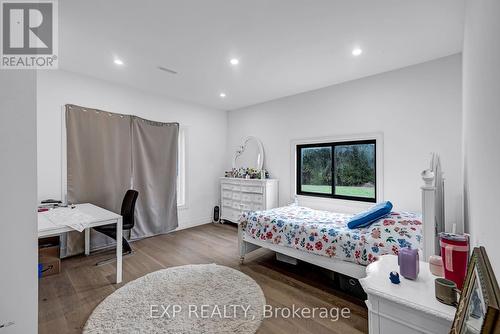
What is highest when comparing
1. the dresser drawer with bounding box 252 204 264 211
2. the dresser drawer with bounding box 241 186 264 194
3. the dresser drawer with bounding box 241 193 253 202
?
the dresser drawer with bounding box 241 186 264 194

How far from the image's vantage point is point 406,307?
1.08 metres

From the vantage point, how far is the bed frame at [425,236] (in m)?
1.37

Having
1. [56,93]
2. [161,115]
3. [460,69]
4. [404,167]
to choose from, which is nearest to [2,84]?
[56,93]

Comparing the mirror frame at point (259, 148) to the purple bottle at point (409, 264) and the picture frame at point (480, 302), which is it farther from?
the picture frame at point (480, 302)

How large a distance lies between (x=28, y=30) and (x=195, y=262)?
2978mm

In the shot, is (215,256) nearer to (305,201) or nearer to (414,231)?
(305,201)

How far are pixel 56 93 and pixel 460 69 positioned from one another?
519 centimetres

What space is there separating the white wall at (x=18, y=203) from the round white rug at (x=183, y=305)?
3.27 ft

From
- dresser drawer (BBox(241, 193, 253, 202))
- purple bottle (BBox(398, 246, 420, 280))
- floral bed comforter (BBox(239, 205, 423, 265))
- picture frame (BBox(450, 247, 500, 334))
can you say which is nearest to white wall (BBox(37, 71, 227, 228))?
dresser drawer (BBox(241, 193, 253, 202))

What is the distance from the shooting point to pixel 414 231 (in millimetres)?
2070

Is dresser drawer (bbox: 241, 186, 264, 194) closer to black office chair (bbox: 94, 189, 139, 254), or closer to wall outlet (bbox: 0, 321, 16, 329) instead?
black office chair (bbox: 94, 189, 139, 254)

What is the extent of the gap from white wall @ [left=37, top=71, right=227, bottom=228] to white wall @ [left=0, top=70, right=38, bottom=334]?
2611 mm

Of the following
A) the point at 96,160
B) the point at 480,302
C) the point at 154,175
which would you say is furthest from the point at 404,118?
the point at 96,160

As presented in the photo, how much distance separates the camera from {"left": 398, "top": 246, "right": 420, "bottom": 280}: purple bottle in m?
1.26
